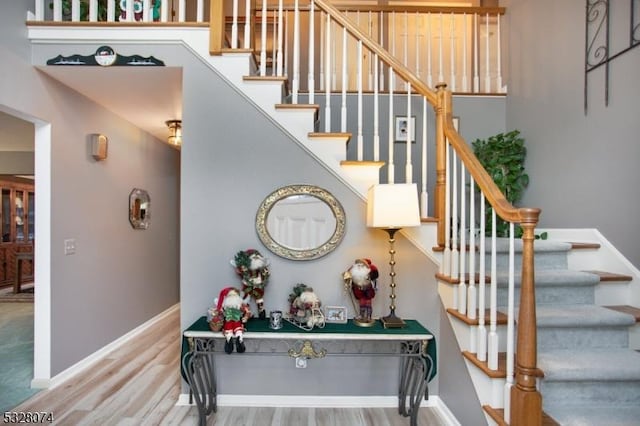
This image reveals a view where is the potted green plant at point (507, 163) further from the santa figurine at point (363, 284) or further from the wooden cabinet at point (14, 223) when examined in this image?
the wooden cabinet at point (14, 223)

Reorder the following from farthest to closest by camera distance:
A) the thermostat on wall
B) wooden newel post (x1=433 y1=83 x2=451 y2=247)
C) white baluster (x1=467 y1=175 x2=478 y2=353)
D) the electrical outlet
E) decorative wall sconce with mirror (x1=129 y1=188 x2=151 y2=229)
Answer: decorative wall sconce with mirror (x1=129 y1=188 x2=151 y2=229) → the thermostat on wall → the electrical outlet → wooden newel post (x1=433 y1=83 x2=451 y2=247) → white baluster (x1=467 y1=175 x2=478 y2=353)

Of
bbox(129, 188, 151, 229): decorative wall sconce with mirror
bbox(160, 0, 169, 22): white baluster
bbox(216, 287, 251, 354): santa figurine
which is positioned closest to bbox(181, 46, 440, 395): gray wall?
bbox(216, 287, 251, 354): santa figurine

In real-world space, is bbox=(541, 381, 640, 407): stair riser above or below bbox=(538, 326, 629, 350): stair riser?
below

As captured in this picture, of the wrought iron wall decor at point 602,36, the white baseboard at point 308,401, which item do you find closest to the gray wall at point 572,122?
the wrought iron wall decor at point 602,36

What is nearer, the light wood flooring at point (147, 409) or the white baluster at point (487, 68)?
the light wood flooring at point (147, 409)

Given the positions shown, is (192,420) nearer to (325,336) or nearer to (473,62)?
(325,336)

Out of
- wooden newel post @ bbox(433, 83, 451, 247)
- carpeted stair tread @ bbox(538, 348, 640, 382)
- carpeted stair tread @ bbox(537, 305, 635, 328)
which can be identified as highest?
wooden newel post @ bbox(433, 83, 451, 247)

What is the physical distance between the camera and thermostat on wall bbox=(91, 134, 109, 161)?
10.2 ft

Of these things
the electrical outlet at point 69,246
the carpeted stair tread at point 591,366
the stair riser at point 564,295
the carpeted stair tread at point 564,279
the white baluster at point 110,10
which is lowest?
the carpeted stair tread at point 591,366

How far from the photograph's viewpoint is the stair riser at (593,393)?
5.56ft

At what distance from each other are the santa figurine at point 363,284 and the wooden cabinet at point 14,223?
22.2 feet

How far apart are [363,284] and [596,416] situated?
1.32 metres

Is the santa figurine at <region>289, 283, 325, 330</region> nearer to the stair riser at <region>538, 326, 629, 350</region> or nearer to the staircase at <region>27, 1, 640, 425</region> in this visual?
the staircase at <region>27, 1, 640, 425</region>

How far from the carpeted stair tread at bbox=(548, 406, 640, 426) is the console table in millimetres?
693
